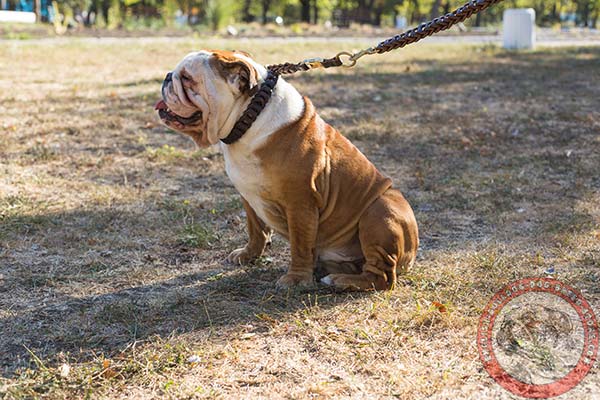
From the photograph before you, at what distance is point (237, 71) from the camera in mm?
3775

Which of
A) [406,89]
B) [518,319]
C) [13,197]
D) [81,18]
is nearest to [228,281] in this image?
[518,319]

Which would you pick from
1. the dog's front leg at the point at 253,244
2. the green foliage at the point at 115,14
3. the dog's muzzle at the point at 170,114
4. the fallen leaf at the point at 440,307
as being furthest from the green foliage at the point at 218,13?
the fallen leaf at the point at 440,307

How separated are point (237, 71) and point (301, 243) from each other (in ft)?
3.66

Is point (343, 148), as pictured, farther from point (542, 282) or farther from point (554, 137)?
point (554, 137)

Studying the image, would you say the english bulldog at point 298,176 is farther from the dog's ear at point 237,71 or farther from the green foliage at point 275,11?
the green foliage at point 275,11

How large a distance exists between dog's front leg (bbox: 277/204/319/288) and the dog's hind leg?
143 millimetres

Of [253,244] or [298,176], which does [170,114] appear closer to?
[298,176]

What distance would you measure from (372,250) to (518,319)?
92 centimetres

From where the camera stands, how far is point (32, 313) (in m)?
3.80

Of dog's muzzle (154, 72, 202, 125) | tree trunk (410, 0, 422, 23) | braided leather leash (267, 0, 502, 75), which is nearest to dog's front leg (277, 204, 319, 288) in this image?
dog's muzzle (154, 72, 202, 125)

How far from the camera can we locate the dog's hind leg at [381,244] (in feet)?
13.4

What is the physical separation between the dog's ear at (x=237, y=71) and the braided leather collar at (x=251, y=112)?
0.07 metres

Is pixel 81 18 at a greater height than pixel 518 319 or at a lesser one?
greater

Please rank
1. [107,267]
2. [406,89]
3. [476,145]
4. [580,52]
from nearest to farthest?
[107,267]
[476,145]
[406,89]
[580,52]
